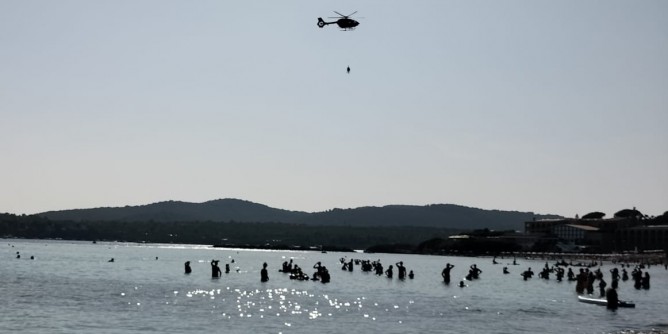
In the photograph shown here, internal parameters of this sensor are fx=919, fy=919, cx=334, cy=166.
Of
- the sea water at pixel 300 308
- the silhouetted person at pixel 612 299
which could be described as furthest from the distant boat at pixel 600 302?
the silhouetted person at pixel 612 299

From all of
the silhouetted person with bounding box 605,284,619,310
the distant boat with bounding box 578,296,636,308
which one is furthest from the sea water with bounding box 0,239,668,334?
the distant boat with bounding box 578,296,636,308

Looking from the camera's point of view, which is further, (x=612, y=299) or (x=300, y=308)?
(x=612, y=299)

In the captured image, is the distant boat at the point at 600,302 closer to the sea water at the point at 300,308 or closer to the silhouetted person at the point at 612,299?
the sea water at the point at 300,308

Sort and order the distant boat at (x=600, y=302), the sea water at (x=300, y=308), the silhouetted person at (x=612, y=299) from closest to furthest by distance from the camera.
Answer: the sea water at (x=300, y=308) → the silhouetted person at (x=612, y=299) → the distant boat at (x=600, y=302)

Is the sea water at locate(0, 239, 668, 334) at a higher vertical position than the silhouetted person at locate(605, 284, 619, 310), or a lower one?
lower

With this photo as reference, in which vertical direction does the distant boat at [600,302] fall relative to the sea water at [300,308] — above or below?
above

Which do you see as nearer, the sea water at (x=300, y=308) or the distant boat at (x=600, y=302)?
the sea water at (x=300, y=308)

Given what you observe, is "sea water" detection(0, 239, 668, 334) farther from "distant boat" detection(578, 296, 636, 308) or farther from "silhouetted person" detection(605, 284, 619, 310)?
"distant boat" detection(578, 296, 636, 308)

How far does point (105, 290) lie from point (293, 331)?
2988cm

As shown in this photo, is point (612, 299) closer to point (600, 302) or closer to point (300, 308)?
point (600, 302)

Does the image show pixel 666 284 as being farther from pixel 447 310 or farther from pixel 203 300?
pixel 203 300

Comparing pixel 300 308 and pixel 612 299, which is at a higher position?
pixel 612 299

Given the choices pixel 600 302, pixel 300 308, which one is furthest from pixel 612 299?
pixel 300 308

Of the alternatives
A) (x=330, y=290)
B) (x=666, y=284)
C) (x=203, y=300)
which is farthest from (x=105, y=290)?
(x=666, y=284)
